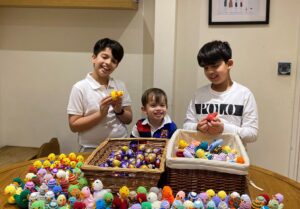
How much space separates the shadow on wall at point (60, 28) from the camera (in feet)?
7.59

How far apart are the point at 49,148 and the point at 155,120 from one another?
97cm

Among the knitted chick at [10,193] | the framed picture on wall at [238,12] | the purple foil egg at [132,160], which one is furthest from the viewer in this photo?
the framed picture on wall at [238,12]

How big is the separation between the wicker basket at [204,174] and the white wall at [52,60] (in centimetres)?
132

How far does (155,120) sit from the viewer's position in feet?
5.82

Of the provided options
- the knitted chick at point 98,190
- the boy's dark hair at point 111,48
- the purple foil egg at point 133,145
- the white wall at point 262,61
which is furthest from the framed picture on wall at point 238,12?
the knitted chick at point 98,190

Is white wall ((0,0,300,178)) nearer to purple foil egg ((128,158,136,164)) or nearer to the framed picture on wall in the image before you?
the framed picture on wall

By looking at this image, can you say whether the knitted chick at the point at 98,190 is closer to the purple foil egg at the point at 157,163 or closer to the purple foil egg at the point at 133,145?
the purple foil egg at the point at 157,163

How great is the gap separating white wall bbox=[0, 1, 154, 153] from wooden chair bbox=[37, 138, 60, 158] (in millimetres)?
77

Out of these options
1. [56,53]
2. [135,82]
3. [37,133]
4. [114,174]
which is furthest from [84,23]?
[114,174]

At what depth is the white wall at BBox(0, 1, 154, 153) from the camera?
7.60 feet

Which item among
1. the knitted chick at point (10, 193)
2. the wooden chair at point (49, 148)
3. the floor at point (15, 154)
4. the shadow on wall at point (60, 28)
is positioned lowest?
the floor at point (15, 154)

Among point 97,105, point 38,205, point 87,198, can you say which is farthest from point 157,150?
point 97,105

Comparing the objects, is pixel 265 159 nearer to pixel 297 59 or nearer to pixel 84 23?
pixel 297 59

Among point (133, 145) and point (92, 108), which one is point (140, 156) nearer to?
point (133, 145)
